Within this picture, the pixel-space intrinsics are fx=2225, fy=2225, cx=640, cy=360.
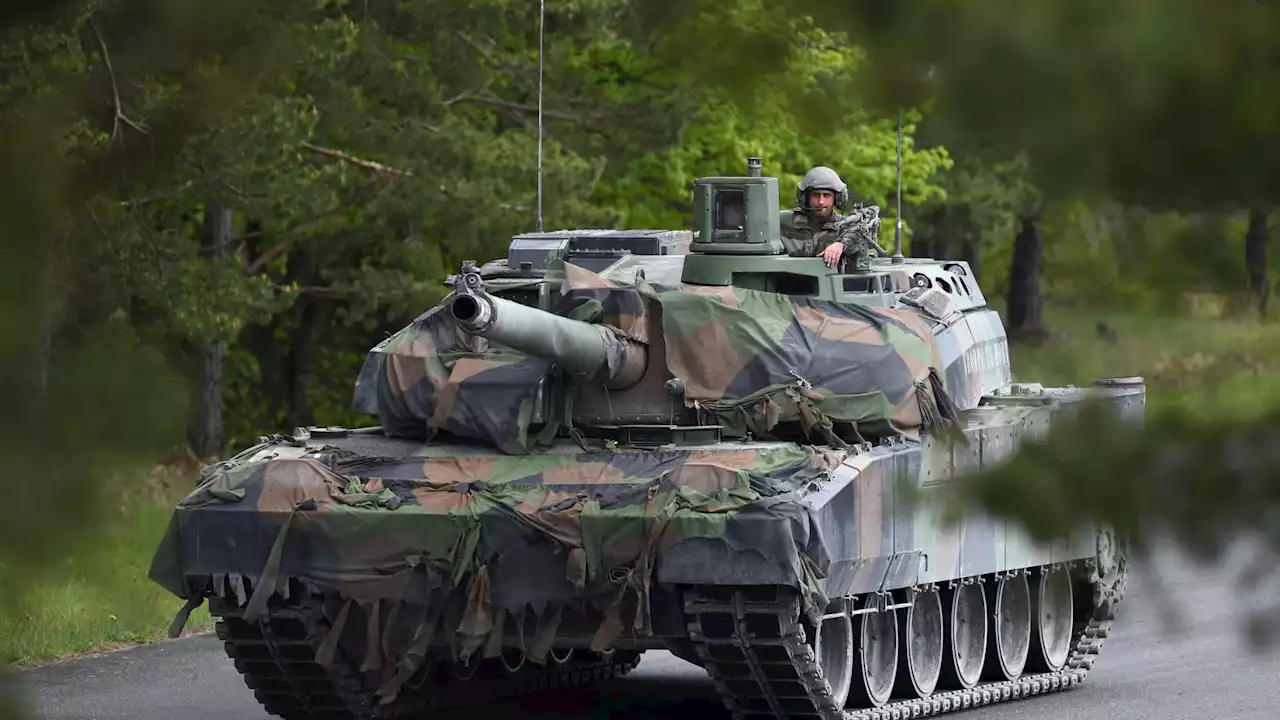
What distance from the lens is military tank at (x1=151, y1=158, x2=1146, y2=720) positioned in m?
10.5

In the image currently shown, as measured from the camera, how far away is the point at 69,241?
2.84 metres

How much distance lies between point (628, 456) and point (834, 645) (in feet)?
5.03

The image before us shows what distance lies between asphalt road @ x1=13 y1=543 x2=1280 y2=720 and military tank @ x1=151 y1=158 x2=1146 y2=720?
0.46m

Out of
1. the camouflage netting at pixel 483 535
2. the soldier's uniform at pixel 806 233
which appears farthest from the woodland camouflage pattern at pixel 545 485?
the soldier's uniform at pixel 806 233

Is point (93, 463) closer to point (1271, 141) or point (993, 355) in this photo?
point (1271, 141)

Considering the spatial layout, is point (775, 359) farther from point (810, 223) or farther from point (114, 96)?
point (114, 96)

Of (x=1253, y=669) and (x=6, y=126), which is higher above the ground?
(x=6, y=126)

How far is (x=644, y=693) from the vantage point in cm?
1400

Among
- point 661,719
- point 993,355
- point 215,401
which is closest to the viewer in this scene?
point 661,719

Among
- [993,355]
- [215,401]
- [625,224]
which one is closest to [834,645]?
[993,355]

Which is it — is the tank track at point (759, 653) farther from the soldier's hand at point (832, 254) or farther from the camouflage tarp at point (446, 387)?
the soldier's hand at point (832, 254)

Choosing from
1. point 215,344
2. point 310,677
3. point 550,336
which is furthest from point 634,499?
point 215,344

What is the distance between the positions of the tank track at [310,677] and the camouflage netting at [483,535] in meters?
0.17

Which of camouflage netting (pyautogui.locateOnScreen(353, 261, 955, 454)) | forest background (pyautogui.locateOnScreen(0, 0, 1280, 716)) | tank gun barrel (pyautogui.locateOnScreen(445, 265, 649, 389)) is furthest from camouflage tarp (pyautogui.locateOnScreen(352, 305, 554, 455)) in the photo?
forest background (pyautogui.locateOnScreen(0, 0, 1280, 716))
